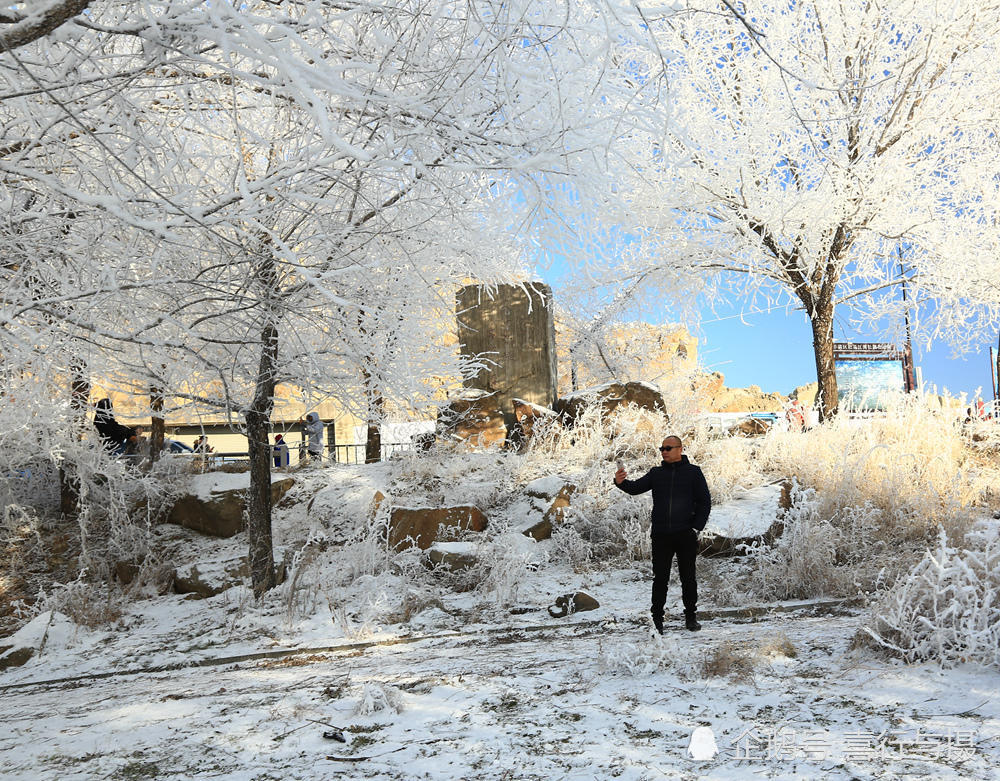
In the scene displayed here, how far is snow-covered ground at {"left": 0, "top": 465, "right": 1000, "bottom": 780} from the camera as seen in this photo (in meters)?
3.32

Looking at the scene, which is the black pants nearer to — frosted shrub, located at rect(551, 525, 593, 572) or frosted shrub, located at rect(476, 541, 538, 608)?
frosted shrub, located at rect(476, 541, 538, 608)

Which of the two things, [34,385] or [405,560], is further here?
[405,560]

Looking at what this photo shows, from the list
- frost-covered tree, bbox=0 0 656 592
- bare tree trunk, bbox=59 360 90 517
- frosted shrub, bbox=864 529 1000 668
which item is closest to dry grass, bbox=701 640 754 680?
frosted shrub, bbox=864 529 1000 668

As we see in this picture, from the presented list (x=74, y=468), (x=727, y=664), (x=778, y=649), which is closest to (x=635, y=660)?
(x=727, y=664)

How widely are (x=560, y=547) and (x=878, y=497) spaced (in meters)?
3.63

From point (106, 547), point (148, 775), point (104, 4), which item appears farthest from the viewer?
point (106, 547)

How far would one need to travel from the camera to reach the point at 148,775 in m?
3.49

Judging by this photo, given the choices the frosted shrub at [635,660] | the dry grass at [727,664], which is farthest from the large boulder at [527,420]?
the dry grass at [727,664]

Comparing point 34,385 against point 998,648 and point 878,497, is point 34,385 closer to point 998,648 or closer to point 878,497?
point 998,648

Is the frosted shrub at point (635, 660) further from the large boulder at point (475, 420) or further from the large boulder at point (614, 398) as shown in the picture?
the large boulder at point (475, 420)

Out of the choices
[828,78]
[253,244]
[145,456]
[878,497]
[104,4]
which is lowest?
[878,497]

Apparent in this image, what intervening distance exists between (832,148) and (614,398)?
602 cm

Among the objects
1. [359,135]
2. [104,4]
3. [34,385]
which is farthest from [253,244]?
[34,385]

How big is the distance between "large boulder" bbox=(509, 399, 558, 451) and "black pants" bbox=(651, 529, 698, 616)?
545 centimetres
